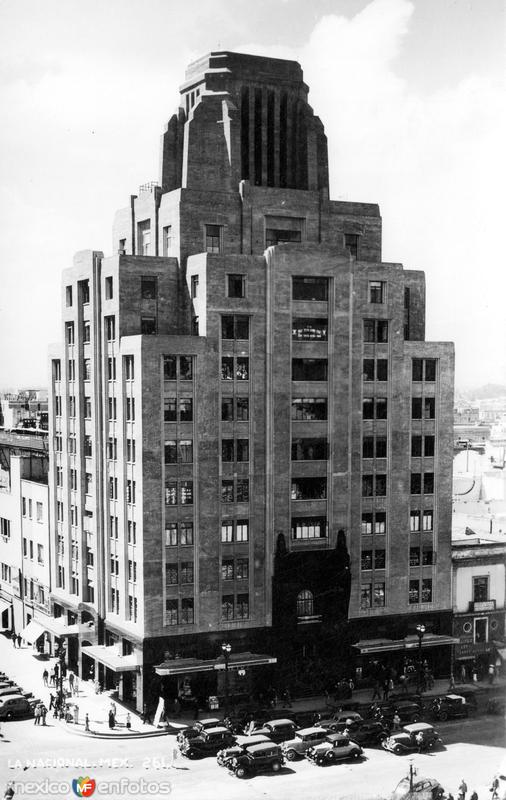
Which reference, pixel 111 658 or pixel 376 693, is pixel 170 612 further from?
pixel 376 693

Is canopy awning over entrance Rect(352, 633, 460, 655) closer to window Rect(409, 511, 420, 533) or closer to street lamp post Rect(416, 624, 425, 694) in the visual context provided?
street lamp post Rect(416, 624, 425, 694)

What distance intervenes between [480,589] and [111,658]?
103 feet

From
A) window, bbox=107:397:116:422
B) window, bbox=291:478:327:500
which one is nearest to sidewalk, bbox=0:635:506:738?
window, bbox=291:478:327:500

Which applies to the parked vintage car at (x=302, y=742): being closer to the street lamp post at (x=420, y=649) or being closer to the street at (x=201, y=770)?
the street at (x=201, y=770)

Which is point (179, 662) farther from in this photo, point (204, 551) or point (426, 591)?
point (426, 591)

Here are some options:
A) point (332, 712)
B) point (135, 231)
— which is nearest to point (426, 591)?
point (332, 712)

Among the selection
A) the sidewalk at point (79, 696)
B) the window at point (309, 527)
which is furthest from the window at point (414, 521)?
the sidewalk at point (79, 696)

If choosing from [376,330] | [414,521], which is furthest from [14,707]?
[376,330]

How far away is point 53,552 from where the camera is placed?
90375 millimetres

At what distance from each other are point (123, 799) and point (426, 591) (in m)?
32.6

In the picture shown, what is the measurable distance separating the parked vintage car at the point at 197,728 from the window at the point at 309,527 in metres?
16.6

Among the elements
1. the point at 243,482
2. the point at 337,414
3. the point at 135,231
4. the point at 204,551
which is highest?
the point at 135,231

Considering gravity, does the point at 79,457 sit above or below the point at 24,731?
above

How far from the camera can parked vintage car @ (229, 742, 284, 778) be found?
2352 inches
